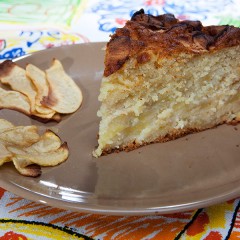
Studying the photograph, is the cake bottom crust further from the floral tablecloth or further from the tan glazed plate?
the floral tablecloth

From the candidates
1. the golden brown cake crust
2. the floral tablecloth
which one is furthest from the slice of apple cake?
the floral tablecloth

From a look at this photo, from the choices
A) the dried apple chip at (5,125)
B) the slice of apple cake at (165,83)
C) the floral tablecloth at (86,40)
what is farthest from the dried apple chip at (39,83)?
the floral tablecloth at (86,40)

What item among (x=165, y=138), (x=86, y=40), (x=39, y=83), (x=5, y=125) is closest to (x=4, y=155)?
(x=5, y=125)

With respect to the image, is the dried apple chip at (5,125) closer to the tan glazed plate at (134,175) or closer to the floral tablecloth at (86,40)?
the tan glazed plate at (134,175)

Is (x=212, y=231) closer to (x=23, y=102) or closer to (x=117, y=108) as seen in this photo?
(x=117, y=108)

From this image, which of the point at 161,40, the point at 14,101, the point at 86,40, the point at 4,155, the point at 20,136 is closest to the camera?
the point at 4,155

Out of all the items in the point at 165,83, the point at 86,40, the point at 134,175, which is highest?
the point at 165,83

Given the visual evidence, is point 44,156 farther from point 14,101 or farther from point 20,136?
point 14,101
